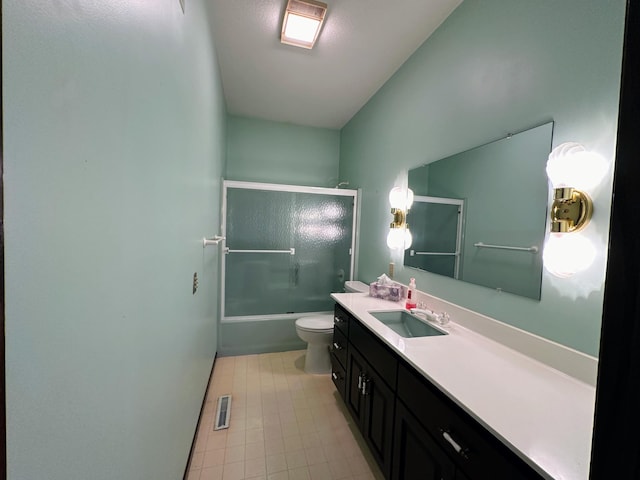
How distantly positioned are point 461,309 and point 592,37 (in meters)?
1.28

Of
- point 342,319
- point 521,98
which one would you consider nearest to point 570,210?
point 521,98

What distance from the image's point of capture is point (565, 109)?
105cm

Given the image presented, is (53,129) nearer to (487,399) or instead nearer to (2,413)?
(2,413)

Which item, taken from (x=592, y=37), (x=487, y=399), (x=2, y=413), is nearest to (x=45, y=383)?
(x=2, y=413)

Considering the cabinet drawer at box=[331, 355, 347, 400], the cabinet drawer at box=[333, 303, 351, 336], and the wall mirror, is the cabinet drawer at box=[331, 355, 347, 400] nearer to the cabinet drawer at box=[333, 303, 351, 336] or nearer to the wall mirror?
the cabinet drawer at box=[333, 303, 351, 336]

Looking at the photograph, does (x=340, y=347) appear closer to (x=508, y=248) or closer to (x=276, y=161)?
(x=508, y=248)

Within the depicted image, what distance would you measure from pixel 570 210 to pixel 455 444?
0.94m

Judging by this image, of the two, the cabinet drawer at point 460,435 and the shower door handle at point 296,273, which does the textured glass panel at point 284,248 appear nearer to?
the shower door handle at point 296,273

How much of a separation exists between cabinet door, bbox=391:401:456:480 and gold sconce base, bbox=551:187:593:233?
947 millimetres

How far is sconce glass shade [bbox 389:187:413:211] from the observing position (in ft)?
6.63

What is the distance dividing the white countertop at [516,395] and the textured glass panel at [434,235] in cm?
48

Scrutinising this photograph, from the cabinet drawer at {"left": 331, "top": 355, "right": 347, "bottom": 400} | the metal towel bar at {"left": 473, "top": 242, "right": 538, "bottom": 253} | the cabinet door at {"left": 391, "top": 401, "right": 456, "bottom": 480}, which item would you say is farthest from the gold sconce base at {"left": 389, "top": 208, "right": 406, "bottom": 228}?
the cabinet door at {"left": 391, "top": 401, "right": 456, "bottom": 480}

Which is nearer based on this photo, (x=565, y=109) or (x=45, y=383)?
(x=45, y=383)

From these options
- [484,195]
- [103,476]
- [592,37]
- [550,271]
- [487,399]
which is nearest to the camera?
[103,476]
